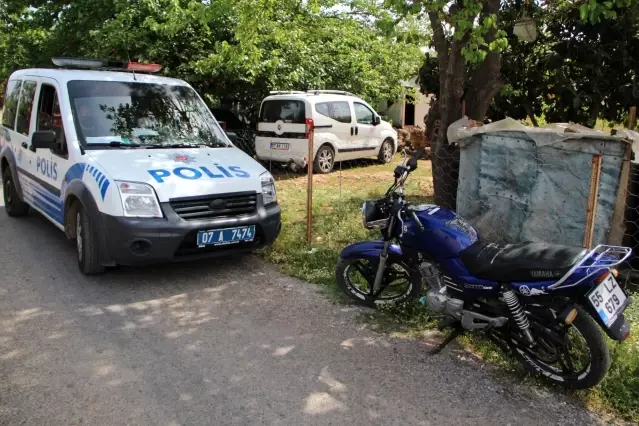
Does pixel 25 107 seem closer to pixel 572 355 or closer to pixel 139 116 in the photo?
pixel 139 116

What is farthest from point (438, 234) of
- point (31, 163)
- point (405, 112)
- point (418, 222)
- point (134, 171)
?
point (405, 112)

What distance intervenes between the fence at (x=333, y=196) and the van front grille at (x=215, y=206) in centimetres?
92

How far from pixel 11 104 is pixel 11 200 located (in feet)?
4.39

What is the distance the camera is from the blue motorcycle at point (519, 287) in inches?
127

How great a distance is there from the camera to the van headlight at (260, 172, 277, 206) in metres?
5.62

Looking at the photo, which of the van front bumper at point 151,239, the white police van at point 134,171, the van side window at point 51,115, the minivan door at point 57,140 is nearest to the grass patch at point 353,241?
the white police van at point 134,171

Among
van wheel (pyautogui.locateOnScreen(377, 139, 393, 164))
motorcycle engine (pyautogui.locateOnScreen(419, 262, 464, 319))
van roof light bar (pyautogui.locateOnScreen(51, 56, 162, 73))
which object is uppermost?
van roof light bar (pyautogui.locateOnScreen(51, 56, 162, 73))

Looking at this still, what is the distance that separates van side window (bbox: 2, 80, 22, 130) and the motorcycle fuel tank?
5.75 m

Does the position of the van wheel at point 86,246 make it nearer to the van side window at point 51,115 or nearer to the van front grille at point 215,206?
the van side window at point 51,115

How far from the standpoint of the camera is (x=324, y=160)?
12703 mm

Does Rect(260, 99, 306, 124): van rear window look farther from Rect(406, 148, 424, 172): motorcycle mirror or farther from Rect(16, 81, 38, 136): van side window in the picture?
Rect(406, 148, 424, 172): motorcycle mirror

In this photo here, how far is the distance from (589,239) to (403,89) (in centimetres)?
1488

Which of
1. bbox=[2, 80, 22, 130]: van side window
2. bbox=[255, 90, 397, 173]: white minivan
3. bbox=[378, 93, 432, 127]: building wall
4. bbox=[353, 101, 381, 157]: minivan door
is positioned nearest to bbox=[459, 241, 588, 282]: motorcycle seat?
bbox=[2, 80, 22, 130]: van side window

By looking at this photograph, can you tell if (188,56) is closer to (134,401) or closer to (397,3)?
(397,3)
